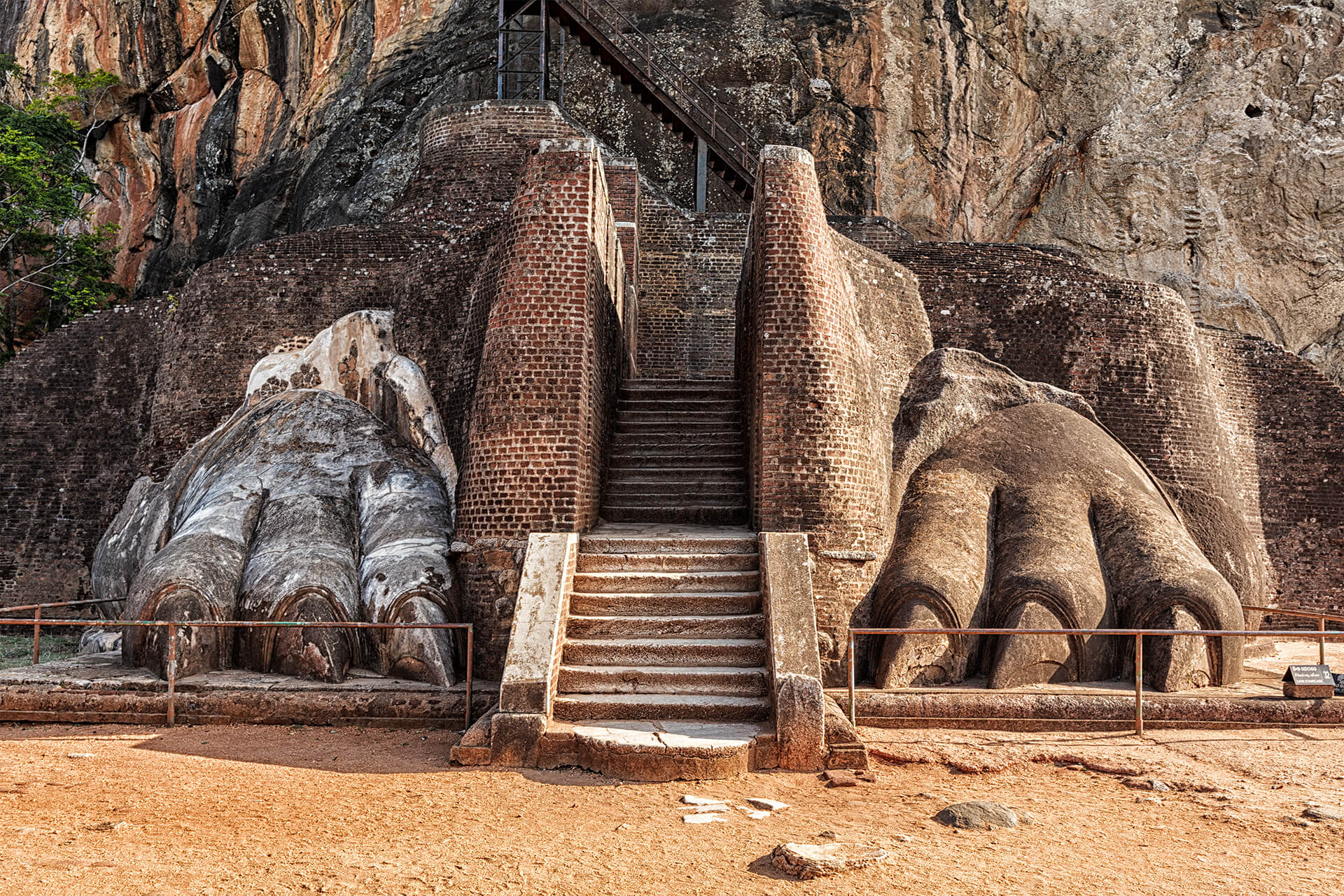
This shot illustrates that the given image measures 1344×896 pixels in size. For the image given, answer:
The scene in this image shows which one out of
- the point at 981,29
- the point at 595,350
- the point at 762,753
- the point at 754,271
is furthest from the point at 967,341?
the point at 981,29

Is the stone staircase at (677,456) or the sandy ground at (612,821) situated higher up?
the stone staircase at (677,456)

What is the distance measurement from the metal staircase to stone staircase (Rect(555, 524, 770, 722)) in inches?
500

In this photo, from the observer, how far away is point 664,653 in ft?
26.4

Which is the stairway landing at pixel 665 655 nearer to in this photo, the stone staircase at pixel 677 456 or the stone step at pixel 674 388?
the stone staircase at pixel 677 456

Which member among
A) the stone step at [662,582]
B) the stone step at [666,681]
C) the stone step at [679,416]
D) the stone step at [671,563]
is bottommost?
the stone step at [666,681]

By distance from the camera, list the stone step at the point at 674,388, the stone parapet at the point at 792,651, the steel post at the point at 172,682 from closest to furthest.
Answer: the stone parapet at the point at 792,651, the steel post at the point at 172,682, the stone step at the point at 674,388

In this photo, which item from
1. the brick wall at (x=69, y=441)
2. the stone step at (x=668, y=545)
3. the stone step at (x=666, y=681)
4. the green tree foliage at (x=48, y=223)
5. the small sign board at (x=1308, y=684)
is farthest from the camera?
the green tree foliage at (x=48, y=223)

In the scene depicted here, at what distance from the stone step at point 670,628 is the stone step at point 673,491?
252cm

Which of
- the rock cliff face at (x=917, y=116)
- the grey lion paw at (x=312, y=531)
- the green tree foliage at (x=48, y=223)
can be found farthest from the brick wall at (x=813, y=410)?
the green tree foliage at (x=48, y=223)

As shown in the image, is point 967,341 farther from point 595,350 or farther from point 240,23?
point 240,23

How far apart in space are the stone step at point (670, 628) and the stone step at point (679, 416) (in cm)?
400

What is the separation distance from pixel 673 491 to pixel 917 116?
17.5m

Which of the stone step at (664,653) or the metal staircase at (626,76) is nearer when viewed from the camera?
the stone step at (664,653)

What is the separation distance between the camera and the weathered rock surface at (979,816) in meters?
5.87
